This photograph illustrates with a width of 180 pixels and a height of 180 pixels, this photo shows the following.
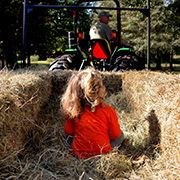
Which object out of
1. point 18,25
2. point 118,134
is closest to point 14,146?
point 118,134

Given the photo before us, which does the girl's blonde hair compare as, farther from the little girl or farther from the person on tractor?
the person on tractor

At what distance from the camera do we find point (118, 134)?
411 cm

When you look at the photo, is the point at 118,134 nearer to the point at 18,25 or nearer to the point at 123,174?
the point at 123,174

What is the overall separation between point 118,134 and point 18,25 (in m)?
16.0

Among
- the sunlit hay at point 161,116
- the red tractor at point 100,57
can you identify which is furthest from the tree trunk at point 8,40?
the sunlit hay at point 161,116

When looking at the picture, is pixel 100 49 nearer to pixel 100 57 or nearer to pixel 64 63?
pixel 100 57

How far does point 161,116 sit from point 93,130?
64cm

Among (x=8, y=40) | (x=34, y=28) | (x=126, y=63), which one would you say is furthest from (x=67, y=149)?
(x=34, y=28)

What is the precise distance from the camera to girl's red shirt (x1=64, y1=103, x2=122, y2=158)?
152 inches

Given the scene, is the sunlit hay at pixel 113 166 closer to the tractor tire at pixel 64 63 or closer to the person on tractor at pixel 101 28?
the tractor tire at pixel 64 63

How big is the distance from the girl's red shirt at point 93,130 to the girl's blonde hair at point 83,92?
72mm

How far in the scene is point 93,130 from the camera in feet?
12.9

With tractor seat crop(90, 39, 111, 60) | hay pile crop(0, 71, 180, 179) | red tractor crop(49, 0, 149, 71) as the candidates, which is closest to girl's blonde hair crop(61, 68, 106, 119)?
hay pile crop(0, 71, 180, 179)

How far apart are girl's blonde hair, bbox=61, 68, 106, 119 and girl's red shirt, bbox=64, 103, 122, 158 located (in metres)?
0.07
